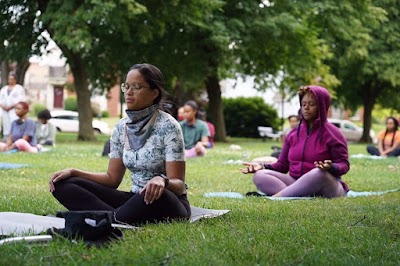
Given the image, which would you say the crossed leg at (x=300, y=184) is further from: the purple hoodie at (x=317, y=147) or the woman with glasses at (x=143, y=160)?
the woman with glasses at (x=143, y=160)

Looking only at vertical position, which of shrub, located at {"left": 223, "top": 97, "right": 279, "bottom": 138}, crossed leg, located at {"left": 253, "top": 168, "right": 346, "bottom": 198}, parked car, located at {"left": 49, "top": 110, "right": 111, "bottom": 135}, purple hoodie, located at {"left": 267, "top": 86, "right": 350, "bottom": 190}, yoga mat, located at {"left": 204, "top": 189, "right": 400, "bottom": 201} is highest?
purple hoodie, located at {"left": 267, "top": 86, "right": 350, "bottom": 190}

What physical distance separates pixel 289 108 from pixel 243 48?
29.7m

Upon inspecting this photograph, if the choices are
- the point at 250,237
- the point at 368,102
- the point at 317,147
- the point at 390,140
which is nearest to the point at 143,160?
the point at 250,237

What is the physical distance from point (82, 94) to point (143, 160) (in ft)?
78.4

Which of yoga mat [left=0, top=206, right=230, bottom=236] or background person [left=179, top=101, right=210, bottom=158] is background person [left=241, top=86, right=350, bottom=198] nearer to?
yoga mat [left=0, top=206, right=230, bottom=236]

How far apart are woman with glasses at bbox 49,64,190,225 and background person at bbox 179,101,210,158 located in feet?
31.9

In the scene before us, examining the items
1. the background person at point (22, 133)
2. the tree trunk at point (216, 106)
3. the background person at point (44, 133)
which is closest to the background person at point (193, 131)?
the background person at point (22, 133)

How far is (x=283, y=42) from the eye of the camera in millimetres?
31734

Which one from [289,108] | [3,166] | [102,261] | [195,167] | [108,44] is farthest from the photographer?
[289,108]

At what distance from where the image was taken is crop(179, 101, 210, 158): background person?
53.5ft

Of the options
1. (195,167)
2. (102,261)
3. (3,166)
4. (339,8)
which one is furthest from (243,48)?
(102,261)

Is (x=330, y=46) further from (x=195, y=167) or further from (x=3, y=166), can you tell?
(x=3, y=166)

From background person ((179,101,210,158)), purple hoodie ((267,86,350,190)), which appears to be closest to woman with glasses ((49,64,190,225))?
purple hoodie ((267,86,350,190))

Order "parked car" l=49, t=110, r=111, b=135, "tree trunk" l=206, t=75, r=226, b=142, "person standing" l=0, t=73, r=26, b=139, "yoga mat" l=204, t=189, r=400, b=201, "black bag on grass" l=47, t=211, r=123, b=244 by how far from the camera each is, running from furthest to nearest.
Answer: "parked car" l=49, t=110, r=111, b=135, "tree trunk" l=206, t=75, r=226, b=142, "person standing" l=0, t=73, r=26, b=139, "yoga mat" l=204, t=189, r=400, b=201, "black bag on grass" l=47, t=211, r=123, b=244
